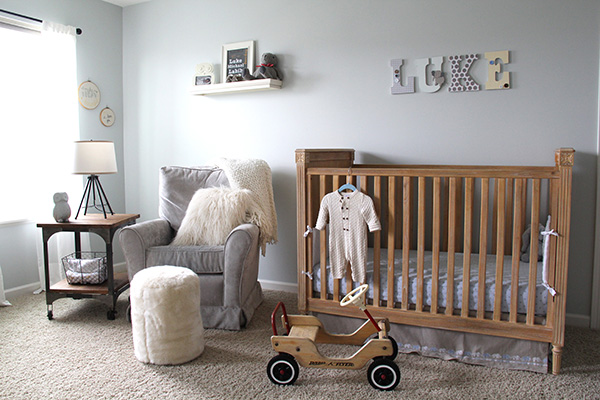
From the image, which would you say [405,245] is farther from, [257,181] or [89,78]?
[89,78]

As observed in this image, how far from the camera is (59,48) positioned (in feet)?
11.7

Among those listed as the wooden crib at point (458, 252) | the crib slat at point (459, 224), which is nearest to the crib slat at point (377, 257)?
the wooden crib at point (458, 252)

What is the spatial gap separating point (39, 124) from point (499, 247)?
10.4ft

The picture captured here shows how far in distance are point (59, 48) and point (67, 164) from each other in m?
0.85

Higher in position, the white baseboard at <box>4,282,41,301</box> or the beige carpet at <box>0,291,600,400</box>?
the white baseboard at <box>4,282,41,301</box>

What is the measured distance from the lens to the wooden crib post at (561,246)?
212 cm

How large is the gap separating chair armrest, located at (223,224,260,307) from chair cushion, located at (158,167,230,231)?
0.65m

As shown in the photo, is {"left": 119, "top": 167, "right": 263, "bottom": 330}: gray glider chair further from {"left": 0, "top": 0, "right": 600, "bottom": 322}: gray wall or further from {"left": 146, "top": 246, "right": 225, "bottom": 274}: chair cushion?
→ {"left": 0, "top": 0, "right": 600, "bottom": 322}: gray wall

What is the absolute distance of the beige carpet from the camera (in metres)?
2.10

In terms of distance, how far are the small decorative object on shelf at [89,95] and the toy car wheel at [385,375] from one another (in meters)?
3.01

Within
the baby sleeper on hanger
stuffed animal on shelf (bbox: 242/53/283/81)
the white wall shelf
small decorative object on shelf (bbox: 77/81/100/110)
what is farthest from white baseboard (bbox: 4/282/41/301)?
the baby sleeper on hanger

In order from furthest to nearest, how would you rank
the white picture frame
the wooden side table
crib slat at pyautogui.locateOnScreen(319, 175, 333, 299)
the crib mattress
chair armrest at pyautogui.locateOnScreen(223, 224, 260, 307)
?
the white picture frame → the wooden side table → chair armrest at pyautogui.locateOnScreen(223, 224, 260, 307) → crib slat at pyautogui.locateOnScreen(319, 175, 333, 299) → the crib mattress

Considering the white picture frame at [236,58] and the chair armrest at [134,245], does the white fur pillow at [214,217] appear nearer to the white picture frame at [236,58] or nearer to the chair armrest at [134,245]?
the chair armrest at [134,245]

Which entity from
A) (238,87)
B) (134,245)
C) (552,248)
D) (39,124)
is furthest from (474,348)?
(39,124)
